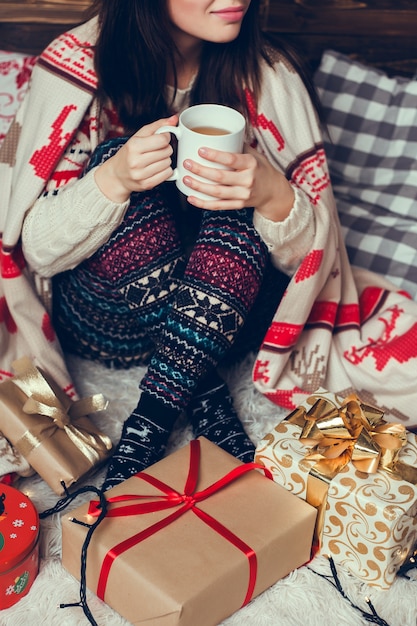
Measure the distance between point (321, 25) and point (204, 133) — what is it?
2.61ft

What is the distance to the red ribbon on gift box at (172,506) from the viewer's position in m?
1.13

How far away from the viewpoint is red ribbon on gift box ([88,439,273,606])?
1.13m

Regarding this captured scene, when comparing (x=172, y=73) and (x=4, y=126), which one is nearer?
(x=172, y=73)

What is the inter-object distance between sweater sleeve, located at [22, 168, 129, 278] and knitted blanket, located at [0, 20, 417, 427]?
4 centimetres

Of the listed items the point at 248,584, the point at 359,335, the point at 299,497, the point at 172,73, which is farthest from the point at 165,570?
the point at 172,73

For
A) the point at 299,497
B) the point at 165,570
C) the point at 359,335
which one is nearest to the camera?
the point at 165,570

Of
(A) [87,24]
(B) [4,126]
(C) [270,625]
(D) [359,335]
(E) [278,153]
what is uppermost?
(A) [87,24]

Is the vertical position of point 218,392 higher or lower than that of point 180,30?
lower

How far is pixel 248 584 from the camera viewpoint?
115 cm

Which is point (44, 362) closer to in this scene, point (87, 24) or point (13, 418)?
point (13, 418)

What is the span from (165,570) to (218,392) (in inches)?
16.9

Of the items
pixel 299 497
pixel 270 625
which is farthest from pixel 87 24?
pixel 270 625

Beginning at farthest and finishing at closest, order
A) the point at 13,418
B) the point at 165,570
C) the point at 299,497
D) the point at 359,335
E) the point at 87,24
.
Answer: the point at 359,335 < the point at 87,24 < the point at 13,418 < the point at 299,497 < the point at 165,570

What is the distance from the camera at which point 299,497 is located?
1.23 meters
